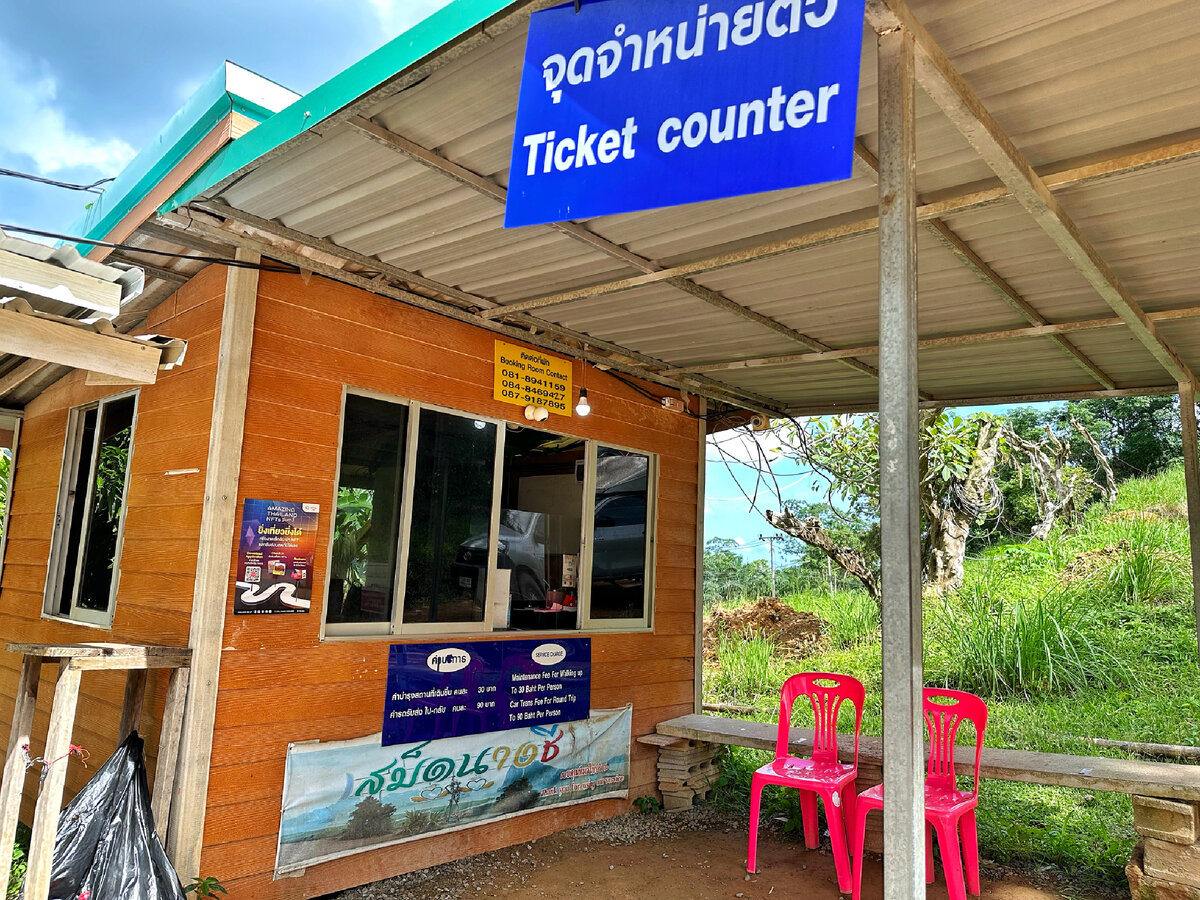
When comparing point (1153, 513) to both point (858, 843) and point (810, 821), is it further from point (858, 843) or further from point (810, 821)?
point (858, 843)

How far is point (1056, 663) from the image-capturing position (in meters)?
7.69

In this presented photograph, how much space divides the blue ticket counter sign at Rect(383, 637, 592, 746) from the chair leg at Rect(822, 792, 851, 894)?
1541 millimetres

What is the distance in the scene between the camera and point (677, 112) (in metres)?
1.79

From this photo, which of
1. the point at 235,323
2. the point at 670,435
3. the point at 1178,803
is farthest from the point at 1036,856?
the point at 235,323

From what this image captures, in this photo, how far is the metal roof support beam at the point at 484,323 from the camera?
3.44 m

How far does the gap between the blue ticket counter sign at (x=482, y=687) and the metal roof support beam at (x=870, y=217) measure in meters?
1.87

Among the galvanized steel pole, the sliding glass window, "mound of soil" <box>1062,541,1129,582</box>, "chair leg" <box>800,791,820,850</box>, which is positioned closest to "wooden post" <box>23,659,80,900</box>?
the sliding glass window

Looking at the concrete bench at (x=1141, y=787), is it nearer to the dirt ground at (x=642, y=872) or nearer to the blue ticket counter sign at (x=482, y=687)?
the dirt ground at (x=642, y=872)

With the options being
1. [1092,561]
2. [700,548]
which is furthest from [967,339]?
[1092,561]

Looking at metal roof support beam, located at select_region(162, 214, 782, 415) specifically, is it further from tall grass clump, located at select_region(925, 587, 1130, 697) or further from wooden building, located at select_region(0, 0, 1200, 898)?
tall grass clump, located at select_region(925, 587, 1130, 697)

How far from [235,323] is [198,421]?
1.53 feet

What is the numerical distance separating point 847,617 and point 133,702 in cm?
847

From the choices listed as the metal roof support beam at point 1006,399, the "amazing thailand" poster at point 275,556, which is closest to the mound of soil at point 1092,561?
the metal roof support beam at point 1006,399

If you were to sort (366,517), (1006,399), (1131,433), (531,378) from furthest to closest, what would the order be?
1. (1131,433)
2. (1006,399)
3. (531,378)
4. (366,517)
